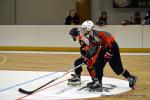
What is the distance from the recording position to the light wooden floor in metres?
Answer: 5.56

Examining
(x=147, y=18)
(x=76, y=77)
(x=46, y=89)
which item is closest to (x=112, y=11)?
(x=147, y=18)

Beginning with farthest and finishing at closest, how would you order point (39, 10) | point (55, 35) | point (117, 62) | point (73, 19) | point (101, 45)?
point (39, 10) → point (73, 19) → point (55, 35) → point (117, 62) → point (101, 45)

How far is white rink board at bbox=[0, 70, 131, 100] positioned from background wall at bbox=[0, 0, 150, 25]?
7.47 m

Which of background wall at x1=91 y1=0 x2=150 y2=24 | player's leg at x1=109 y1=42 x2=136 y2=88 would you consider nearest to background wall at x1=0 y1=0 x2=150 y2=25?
background wall at x1=91 y1=0 x2=150 y2=24

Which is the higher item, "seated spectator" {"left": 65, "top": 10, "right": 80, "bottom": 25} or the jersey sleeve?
"seated spectator" {"left": 65, "top": 10, "right": 80, "bottom": 25}

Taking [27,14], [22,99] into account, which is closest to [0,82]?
[22,99]

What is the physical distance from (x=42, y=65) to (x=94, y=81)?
368 centimetres

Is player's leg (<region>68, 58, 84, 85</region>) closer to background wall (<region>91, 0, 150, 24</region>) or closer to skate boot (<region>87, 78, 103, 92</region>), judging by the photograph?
skate boot (<region>87, 78, 103, 92</region>)

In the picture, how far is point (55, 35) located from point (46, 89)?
7071 millimetres

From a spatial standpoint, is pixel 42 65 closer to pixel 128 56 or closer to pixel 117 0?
pixel 128 56

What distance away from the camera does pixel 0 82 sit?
6.48 m

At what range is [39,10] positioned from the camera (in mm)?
15211

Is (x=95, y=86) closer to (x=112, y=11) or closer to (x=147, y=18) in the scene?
(x=147, y=18)

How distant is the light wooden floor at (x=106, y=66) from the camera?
556cm
